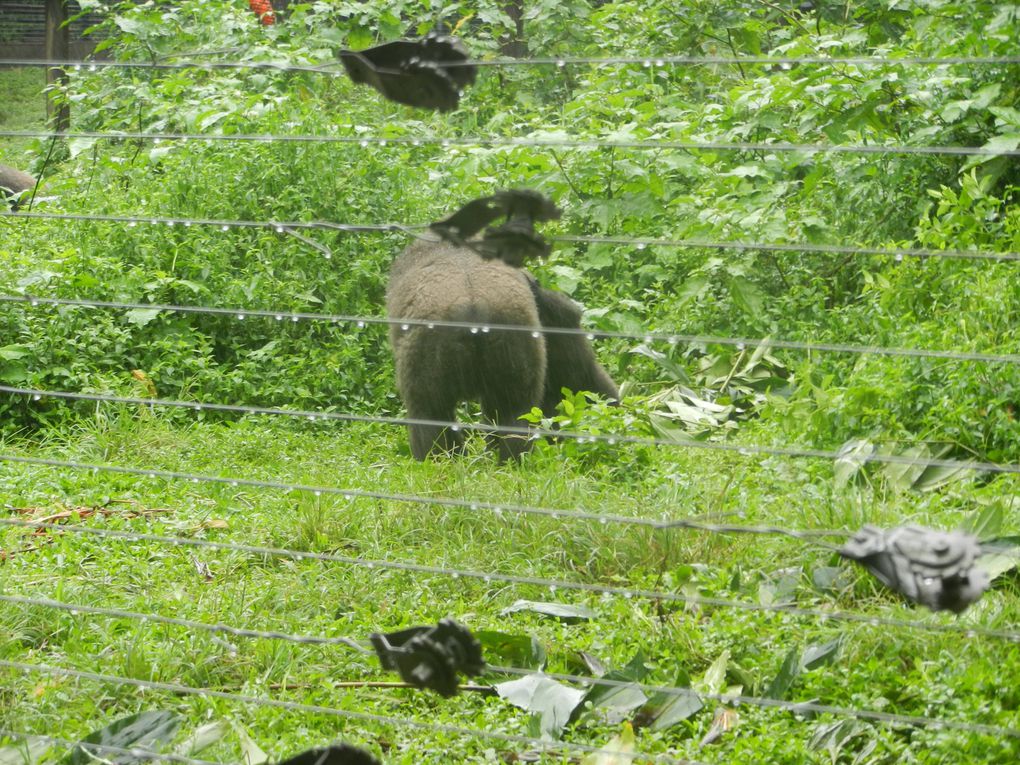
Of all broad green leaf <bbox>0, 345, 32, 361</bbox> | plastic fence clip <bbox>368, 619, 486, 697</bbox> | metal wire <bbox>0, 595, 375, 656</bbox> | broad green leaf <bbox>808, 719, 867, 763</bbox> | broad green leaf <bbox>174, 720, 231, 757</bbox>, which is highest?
plastic fence clip <bbox>368, 619, 486, 697</bbox>

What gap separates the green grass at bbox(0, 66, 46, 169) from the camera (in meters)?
12.1

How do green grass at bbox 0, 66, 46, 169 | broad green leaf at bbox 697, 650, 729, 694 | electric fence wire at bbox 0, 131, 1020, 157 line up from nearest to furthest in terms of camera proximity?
electric fence wire at bbox 0, 131, 1020, 157 → broad green leaf at bbox 697, 650, 729, 694 → green grass at bbox 0, 66, 46, 169

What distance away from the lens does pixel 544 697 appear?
3.28m

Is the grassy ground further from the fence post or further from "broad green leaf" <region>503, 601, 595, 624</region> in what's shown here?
the fence post

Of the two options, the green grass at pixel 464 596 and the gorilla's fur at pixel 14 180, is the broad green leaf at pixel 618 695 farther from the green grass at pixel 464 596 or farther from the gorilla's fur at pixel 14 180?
the gorilla's fur at pixel 14 180

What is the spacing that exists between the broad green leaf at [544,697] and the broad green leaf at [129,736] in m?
0.90

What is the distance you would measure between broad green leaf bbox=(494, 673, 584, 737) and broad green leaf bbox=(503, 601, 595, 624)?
0.47m

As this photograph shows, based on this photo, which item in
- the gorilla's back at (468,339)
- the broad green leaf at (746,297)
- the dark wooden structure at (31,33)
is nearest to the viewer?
the gorilla's back at (468,339)

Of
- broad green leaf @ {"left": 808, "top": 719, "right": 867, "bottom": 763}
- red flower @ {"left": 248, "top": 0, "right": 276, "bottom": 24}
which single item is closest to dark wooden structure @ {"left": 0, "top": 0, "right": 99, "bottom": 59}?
red flower @ {"left": 248, "top": 0, "right": 276, "bottom": 24}

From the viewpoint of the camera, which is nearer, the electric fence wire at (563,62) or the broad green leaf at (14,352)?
the electric fence wire at (563,62)

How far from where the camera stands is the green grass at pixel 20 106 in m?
12.1

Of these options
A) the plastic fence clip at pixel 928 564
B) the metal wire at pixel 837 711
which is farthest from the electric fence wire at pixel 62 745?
the plastic fence clip at pixel 928 564

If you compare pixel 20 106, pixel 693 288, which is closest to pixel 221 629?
pixel 693 288

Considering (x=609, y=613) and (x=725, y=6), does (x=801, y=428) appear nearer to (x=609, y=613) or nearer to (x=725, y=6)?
(x=609, y=613)
